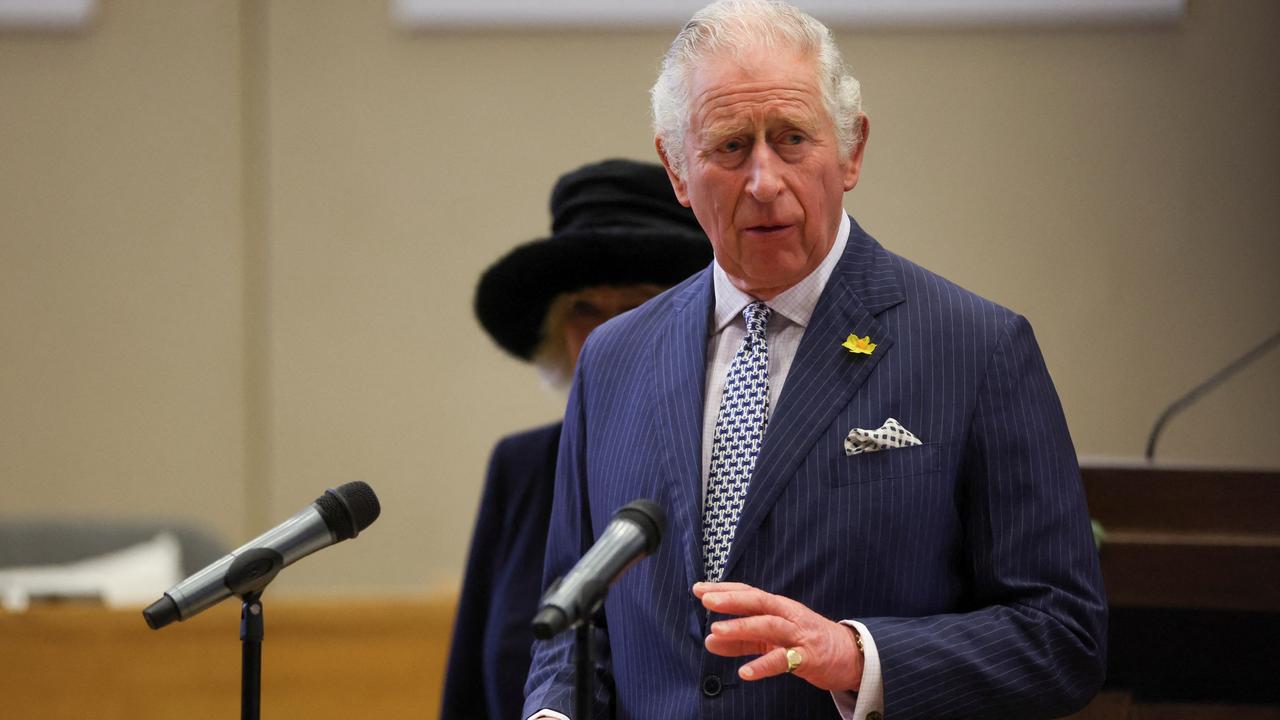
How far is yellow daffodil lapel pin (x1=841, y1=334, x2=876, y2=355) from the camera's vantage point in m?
1.43

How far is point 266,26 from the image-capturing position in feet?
14.7

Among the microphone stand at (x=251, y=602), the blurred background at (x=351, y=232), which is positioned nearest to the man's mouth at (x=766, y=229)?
the microphone stand at (x=251, y=602)

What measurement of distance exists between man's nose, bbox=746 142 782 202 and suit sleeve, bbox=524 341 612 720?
363 millimetres

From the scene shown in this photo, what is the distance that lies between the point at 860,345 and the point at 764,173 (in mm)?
207

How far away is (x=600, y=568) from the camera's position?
1.13 meters

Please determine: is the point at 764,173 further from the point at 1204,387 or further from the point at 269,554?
the point at 1204,387

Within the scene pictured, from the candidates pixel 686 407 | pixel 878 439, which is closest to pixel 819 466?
pixel 878 439

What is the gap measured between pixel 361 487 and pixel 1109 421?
3.12 meters

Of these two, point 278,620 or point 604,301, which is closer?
point 604,301

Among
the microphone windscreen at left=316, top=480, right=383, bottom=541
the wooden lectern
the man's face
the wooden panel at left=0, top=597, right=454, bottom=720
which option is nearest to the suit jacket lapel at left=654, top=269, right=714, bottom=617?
the man's face

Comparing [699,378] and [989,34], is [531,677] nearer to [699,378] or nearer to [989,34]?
[699,378]

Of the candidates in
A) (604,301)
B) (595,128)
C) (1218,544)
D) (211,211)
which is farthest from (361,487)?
(211,211)

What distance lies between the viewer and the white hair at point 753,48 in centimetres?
147

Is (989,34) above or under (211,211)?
above
